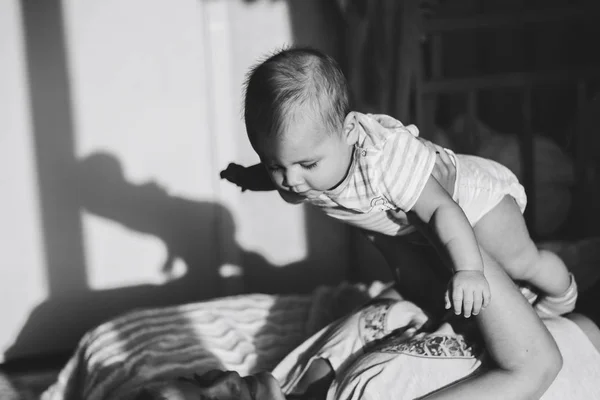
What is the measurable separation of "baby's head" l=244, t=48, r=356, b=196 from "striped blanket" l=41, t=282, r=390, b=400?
72 centimetres

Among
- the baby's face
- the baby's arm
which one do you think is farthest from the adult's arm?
the baby's face

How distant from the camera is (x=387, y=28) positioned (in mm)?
2387

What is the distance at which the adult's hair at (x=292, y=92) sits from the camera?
1.13m

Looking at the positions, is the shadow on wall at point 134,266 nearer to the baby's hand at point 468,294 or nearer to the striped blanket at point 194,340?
the striped blanket at point 194,340

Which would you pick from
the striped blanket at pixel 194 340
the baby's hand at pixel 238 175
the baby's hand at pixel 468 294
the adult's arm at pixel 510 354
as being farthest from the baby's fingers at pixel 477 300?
the striped blanket at pixel 194 340

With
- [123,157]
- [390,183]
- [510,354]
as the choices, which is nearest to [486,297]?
[510,354]

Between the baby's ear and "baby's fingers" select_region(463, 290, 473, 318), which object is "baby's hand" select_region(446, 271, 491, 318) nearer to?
"baby's fingers" select_region(463, 290, 473, 318)

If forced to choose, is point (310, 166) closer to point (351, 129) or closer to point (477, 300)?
→ point (351, 129)

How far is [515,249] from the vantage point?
55.3 inches

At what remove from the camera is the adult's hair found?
3.70 feet

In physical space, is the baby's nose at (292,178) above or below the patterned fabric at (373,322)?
above

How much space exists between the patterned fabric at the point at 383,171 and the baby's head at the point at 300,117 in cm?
5

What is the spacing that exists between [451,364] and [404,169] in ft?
1.38

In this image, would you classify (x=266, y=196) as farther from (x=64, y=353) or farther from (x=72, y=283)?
(x=64, y=353)
